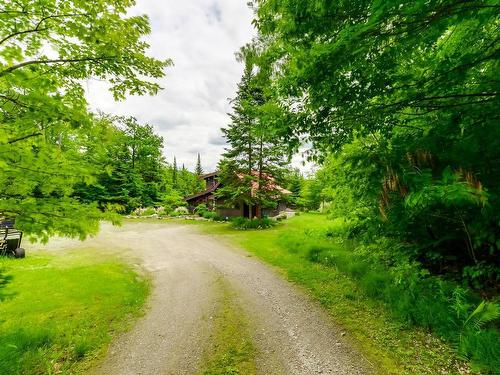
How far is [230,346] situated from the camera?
4.81 meters

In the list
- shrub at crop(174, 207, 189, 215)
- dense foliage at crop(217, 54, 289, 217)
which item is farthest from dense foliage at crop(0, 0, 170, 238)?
shrub at crop(174, 207, 189, 215)

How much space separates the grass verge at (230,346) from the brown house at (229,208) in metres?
16.6

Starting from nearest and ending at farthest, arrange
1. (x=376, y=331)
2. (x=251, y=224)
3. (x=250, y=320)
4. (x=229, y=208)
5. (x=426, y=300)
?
(x=376, y=331) → (x=426, y=300) → (x=250, y=320) → (x=251, y=224) → (x=229, y=208)

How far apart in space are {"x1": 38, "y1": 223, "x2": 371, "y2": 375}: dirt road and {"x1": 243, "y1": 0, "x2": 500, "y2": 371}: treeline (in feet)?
7.16

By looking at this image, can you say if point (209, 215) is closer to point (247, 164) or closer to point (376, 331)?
point (247, 164)

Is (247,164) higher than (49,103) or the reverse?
higher

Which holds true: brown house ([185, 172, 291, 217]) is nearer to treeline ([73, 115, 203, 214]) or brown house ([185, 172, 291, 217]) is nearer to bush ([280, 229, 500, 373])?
treeline ([73, 115, 203, 214])

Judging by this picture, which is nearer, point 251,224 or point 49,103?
point 49,103

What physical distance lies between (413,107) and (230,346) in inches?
236

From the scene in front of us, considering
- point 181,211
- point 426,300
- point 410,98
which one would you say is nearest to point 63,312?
point 426,300

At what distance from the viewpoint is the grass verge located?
421 cm

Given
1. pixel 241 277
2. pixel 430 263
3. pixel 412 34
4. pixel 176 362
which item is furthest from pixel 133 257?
pixel 412 34

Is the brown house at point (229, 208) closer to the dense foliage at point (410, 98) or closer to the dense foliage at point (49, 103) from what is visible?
the dense foliage at point (410, 98)

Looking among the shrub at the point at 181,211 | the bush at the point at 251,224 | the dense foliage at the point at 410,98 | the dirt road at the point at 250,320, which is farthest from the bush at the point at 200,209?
the dense foliage at the point at 410,98
